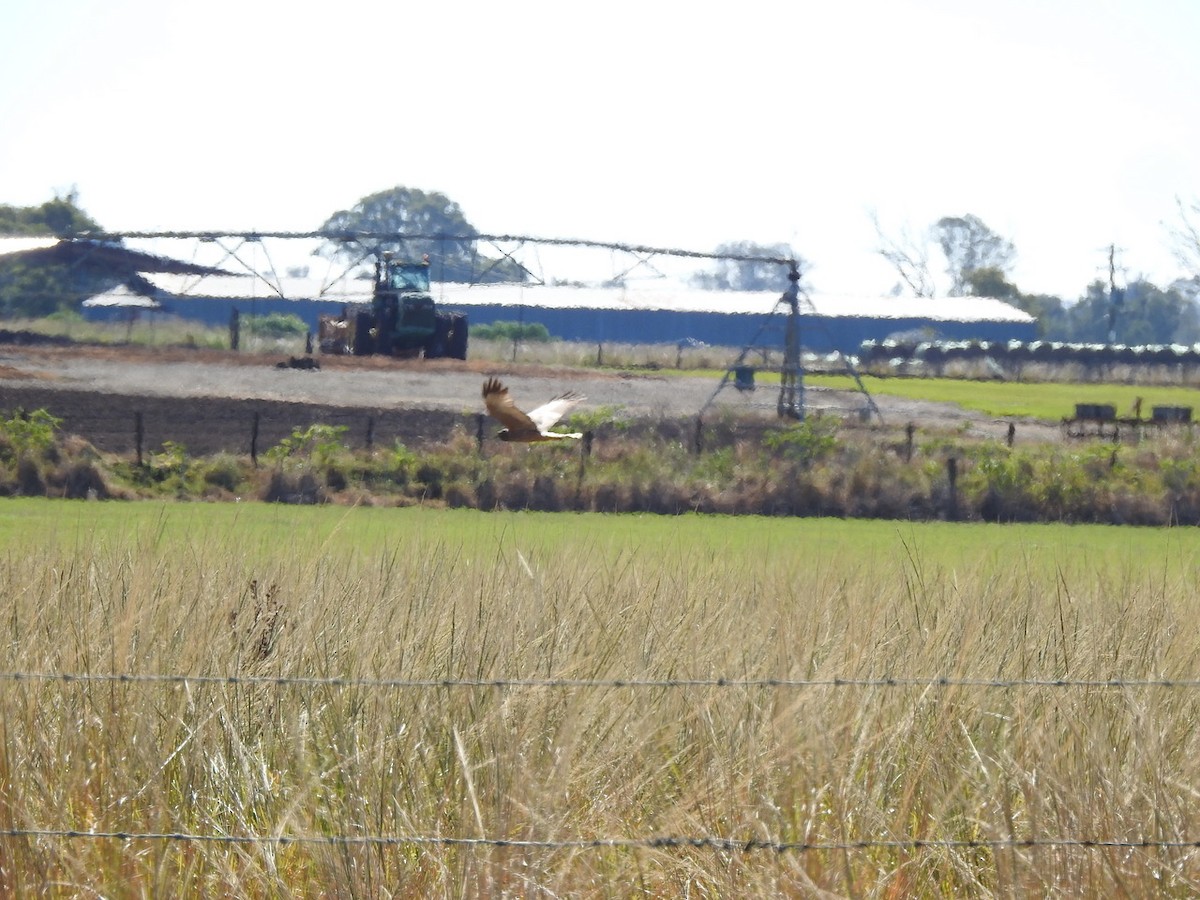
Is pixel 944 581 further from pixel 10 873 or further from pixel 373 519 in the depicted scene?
pixel 373 519

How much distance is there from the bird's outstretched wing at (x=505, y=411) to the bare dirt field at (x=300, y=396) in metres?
21.8

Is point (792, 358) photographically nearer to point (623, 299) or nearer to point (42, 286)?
point (623, 299)

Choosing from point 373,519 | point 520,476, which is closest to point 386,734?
point 373,519

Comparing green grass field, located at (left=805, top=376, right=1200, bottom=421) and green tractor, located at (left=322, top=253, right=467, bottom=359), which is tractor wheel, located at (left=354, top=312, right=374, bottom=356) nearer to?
green tractor, located at (left=322, top=253, right=467, bottom=359)

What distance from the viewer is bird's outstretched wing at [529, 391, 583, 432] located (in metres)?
7.05

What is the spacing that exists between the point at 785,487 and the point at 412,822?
72.8 ft

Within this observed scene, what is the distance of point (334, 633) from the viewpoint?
7.31 meters

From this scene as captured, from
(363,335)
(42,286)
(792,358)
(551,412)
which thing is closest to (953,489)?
(792,358)

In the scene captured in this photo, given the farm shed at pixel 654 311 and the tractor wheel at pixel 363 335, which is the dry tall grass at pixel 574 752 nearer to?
the tractor wheel at pixel 363 335

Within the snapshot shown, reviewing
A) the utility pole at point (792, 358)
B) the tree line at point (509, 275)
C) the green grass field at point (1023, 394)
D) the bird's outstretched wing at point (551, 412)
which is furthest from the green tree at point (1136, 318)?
the bird's outstretched wing at point (551, 412)

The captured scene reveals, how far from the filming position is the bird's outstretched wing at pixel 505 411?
683 centimetres

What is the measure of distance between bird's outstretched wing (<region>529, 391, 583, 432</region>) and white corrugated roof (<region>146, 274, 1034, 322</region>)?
56.5 m

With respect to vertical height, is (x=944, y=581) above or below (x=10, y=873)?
above

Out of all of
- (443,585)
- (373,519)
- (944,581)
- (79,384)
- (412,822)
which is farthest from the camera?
(79,384)
